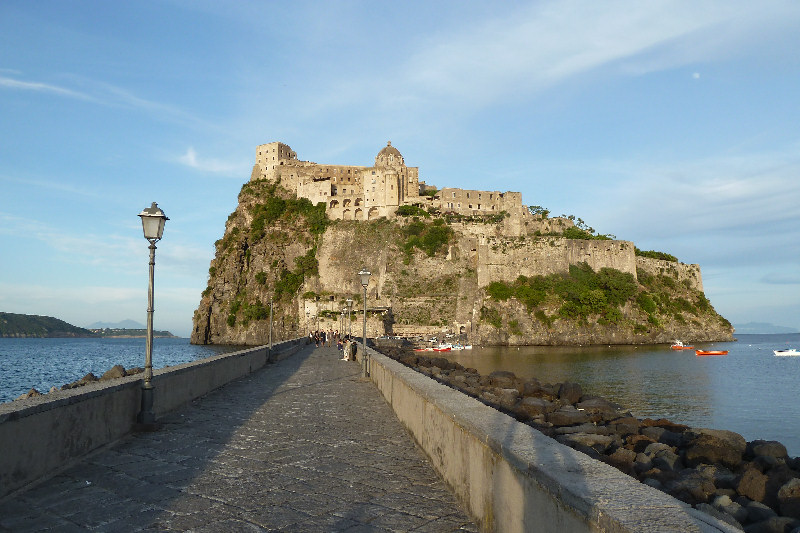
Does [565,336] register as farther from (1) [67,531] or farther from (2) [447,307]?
(1) [67,531]

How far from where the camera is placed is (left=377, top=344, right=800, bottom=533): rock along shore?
5.84 metres

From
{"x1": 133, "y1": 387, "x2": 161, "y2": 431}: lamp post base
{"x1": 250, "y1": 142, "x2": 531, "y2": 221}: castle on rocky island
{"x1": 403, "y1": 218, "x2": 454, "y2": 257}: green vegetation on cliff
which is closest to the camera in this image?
{"x1": 133, "y1": 387, "x2": 161, "y2": 431}: lamp post base

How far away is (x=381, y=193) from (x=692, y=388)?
196 feet

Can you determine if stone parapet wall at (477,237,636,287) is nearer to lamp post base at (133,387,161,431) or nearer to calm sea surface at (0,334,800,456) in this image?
calm sea surface at (0,334,800,456)

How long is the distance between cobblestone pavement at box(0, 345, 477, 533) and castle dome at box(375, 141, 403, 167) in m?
84.5

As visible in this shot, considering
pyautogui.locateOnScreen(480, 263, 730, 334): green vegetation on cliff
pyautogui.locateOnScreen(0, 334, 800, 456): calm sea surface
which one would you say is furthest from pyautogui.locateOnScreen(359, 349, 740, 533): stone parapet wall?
pyautogui.locateOnScreen(480, 263, 730, 334): green vegetation on cliff

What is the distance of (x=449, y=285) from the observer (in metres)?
71.1

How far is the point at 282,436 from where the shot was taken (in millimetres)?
7836

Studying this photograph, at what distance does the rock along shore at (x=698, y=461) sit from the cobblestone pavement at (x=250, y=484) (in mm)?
2525

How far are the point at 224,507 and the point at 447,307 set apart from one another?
65.4m

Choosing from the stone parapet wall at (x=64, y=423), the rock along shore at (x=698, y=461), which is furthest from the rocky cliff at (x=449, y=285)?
the stone parapet wall at (x=64, y=423)

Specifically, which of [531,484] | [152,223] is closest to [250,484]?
[531,484]

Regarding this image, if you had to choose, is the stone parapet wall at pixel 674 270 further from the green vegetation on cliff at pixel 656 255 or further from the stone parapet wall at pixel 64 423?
the stone parapet wall at pixel 64 423

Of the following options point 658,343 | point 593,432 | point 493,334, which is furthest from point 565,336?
point 593,432
